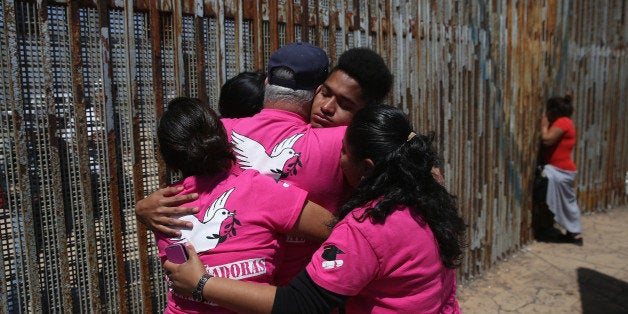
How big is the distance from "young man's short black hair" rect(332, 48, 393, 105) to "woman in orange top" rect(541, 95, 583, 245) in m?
4.53

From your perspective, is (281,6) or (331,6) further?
(331,6)

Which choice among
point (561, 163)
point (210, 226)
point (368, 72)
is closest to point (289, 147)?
point (210, 226)

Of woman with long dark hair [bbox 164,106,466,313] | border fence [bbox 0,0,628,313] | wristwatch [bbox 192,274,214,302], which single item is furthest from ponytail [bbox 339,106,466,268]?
border fence [bbox 0,0,628,313]

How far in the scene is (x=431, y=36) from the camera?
399cm

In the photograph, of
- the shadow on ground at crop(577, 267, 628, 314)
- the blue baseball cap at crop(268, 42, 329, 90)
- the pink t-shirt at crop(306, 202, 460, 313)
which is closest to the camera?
the pink t-shirt at crop(306, 202, 460, 313)

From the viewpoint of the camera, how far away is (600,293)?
4.54m

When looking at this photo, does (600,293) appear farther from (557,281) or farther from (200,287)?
(200,287)

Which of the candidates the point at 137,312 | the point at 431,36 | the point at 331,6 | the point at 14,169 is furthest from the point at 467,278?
the point at 14,169

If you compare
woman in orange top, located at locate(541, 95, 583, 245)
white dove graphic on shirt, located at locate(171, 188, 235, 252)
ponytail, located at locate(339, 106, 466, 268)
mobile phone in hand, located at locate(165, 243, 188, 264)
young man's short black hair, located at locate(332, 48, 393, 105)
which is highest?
young man's short black hair, located at locate(332, 48, 393, 105)

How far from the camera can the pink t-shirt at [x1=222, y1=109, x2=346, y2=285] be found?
1.63 m

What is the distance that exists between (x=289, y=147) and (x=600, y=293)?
420 cm

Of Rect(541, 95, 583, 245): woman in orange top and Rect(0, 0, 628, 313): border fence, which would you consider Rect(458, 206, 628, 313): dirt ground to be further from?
Rect(0, 0, 628, 313): border fence

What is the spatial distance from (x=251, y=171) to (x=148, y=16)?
4.20 feet

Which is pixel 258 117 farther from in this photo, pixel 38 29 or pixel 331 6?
pixel 331 6
